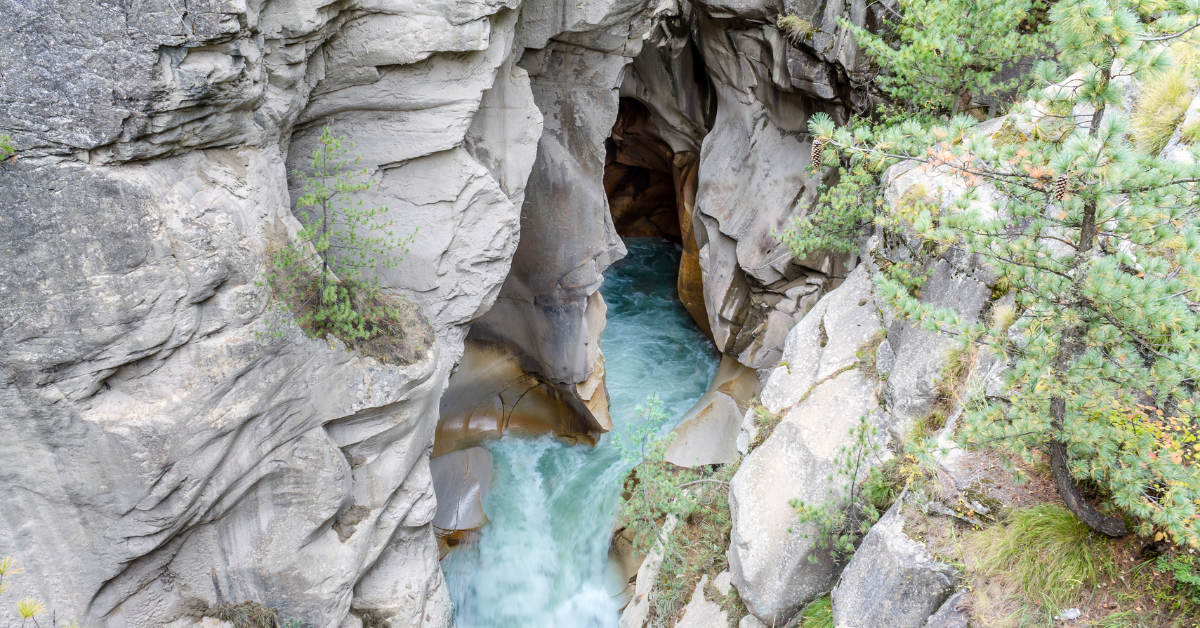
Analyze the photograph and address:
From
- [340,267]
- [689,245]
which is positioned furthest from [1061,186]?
[689,245]

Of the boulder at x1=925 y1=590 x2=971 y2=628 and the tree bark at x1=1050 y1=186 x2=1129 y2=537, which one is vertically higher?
the tree bark at x1=1050 y1=186 x2=1129 y2=537

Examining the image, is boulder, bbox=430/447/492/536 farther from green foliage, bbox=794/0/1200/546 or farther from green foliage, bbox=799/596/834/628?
green foliage, bbox=794/0/1200/546

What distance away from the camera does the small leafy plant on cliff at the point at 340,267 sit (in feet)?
20.0

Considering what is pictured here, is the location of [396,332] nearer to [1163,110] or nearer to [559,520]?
[559,520]

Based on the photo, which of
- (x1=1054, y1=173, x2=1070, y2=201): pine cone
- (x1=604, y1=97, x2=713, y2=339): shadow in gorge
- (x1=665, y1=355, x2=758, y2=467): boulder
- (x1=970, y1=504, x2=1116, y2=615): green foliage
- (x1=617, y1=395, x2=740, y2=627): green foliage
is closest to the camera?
(x1=1054, y1=173, x2=1070, y2=201): pine cone

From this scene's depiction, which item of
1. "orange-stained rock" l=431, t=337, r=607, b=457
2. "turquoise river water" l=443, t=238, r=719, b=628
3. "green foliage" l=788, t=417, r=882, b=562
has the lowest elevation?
"turquoise river water" l=443, t=238, r=719, b=628

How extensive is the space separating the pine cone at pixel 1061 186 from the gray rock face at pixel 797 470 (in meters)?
3.36

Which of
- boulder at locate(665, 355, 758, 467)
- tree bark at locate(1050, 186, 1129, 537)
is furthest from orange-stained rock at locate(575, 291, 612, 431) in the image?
tree bark at locate(1050, 186, 1129, 537)

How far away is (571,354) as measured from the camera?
466 inches

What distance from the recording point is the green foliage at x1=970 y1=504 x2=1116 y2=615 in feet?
13.1

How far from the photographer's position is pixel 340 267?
7.10 meters

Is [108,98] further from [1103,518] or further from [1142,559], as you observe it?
[1142,559]

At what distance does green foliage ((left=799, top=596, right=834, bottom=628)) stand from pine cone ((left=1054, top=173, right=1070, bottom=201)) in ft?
12.5

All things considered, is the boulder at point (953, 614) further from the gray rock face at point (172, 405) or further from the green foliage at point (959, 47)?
the gray rock face at point (172, 405)
